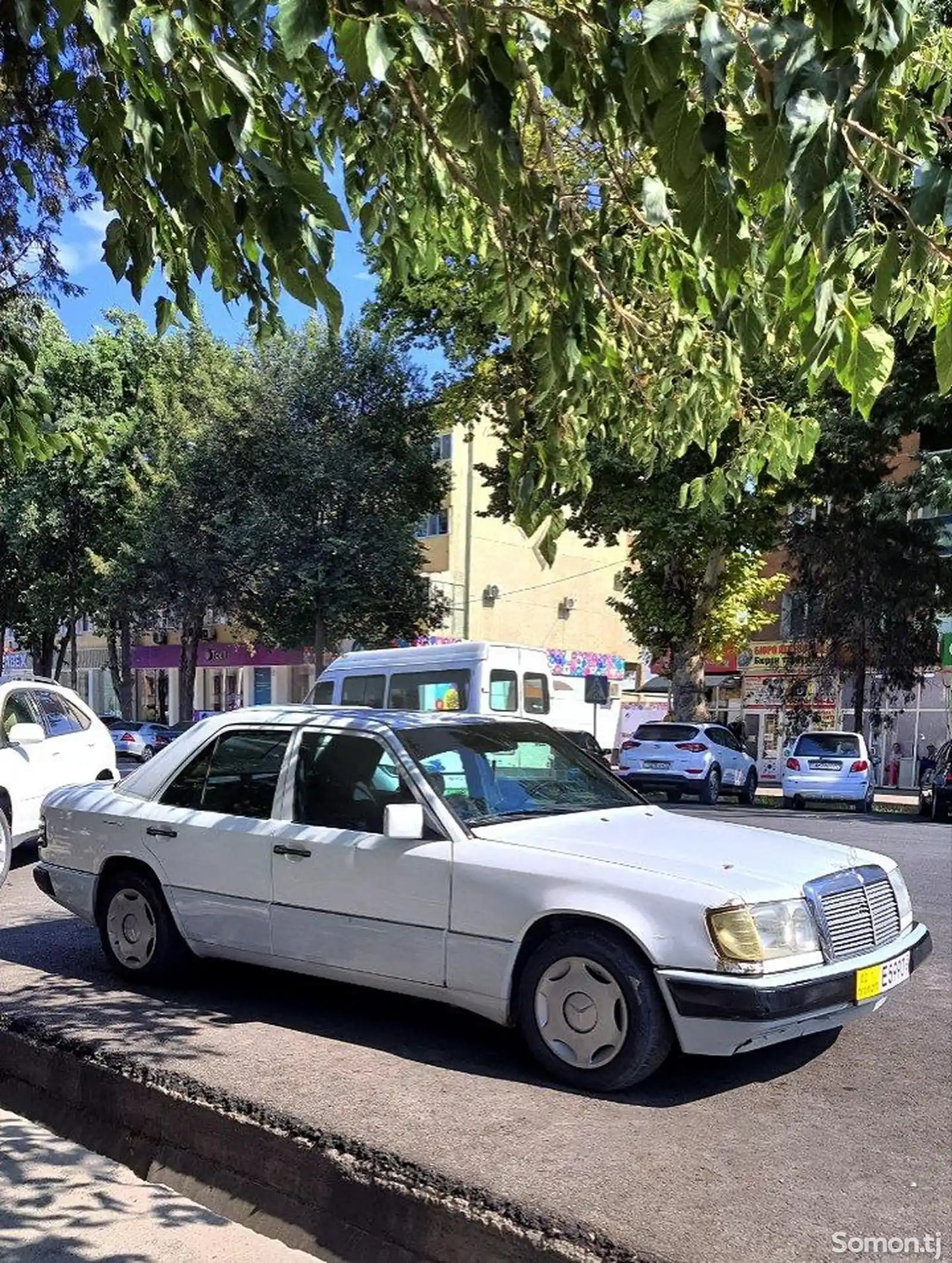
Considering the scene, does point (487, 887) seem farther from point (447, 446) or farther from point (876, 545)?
point (447, 446)

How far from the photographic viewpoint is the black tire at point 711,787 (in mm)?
22562

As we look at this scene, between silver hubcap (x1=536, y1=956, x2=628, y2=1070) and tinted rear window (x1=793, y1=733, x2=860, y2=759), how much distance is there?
19342 millimetres

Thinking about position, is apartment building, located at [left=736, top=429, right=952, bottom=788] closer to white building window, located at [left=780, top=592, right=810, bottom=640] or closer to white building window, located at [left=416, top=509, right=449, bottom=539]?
white building window, located at [left=780, top=592, right=810, bottom=640]

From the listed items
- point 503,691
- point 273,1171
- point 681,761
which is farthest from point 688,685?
point 273,1171

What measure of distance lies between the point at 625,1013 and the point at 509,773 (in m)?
1.46

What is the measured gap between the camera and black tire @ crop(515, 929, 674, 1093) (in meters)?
4.36

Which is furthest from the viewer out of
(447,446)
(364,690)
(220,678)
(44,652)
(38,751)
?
(220,678)

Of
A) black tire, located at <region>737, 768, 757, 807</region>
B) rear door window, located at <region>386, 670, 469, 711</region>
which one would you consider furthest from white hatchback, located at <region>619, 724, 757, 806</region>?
rear door window, located at <region>386, 670, 469, 711</region>

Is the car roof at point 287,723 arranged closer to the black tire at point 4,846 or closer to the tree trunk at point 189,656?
the black tire at point 4,846

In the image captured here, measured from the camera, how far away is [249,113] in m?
3.39

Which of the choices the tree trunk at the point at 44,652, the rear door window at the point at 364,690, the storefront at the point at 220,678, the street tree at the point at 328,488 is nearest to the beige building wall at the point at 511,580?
the storefront at the point at 220,678

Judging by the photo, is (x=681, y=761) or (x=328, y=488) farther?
(x=328, y=488)

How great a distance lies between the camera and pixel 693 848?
4.85 meters

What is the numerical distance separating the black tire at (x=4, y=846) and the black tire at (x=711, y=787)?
15.5m
